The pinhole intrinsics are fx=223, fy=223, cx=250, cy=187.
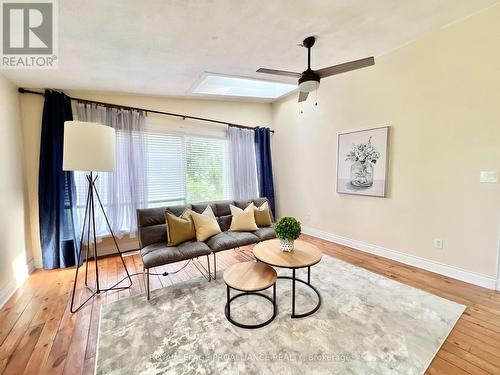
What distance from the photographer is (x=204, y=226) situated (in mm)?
2979

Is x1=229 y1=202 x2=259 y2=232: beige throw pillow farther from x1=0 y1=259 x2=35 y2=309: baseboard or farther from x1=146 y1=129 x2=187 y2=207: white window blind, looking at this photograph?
x1=0 y1=259 x2=35 y2=309: baseboard

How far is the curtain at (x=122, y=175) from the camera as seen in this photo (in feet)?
11.0

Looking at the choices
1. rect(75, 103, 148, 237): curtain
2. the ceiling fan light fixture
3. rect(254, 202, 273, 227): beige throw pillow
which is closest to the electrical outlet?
rect(254, 202, 273, 227): beige throw pillow

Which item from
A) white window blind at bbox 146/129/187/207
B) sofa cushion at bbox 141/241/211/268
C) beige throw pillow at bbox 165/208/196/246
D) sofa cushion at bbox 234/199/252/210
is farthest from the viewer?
white window blind at bbox 146/129/187/207

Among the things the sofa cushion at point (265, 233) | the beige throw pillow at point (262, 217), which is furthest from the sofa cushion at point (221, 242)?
the beige throw pillow at point (262, 217)

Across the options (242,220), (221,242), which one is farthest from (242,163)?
(221,242)

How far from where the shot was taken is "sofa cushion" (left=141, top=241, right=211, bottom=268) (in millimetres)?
2395

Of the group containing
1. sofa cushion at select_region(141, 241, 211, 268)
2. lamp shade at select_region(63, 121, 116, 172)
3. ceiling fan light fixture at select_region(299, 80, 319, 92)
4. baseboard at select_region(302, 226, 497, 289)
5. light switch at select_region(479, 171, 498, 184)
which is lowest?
baseboard at select_region(302, 226, 497, 289)

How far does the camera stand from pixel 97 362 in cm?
158

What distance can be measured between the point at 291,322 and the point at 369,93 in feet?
10.9

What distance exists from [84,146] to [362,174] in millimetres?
3689

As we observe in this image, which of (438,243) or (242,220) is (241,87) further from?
(438,243)

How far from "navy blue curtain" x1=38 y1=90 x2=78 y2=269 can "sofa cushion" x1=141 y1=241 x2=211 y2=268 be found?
4.60 ft

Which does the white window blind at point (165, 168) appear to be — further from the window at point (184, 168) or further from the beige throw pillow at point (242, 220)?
the beige throw pillow at point (242, 220)
